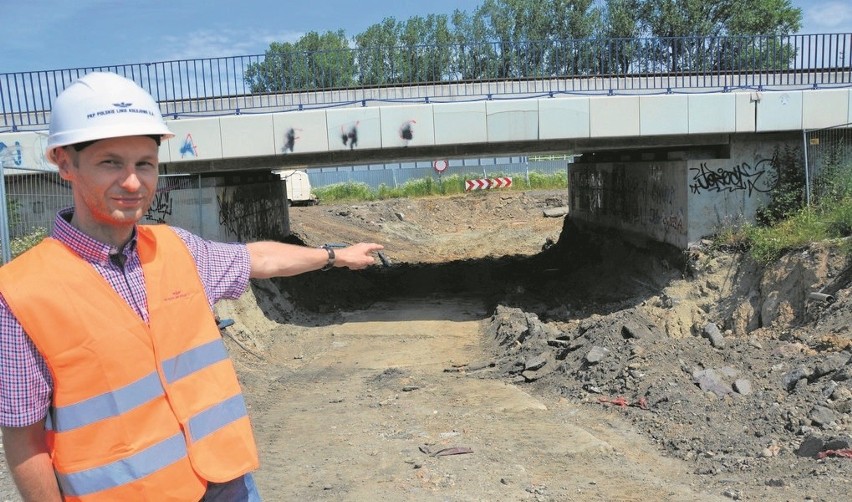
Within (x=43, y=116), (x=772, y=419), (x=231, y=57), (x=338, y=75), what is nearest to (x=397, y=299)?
(x=338, y=75)

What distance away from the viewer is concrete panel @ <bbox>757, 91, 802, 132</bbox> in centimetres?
1278

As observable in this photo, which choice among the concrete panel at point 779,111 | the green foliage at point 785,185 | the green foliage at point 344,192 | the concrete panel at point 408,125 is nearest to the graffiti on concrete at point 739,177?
the green foliage at point 785,185

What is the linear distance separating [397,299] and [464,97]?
5.76 m

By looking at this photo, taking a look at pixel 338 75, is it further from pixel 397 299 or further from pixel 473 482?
pixel 473 482

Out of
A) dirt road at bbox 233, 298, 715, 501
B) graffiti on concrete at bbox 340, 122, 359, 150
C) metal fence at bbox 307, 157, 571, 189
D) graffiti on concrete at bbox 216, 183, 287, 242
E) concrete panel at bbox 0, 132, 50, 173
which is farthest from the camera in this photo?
metal fence at bbox 307, 157, 571, 189

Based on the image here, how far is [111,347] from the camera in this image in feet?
6.68

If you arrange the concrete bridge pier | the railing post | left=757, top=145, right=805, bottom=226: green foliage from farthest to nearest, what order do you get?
the concrete bridge pier < left=757, top=145, right=805, bottom=226: green foliage < the railing post

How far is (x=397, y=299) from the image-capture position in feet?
56.0

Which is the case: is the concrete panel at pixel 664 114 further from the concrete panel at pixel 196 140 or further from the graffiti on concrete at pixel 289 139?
the concrete panel at pixel 196 140

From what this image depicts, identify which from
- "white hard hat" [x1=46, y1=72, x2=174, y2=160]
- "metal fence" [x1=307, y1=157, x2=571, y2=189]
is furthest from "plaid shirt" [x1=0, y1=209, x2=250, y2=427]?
"metal fence" [x1=307, y1=157, x2=571, y2=189]

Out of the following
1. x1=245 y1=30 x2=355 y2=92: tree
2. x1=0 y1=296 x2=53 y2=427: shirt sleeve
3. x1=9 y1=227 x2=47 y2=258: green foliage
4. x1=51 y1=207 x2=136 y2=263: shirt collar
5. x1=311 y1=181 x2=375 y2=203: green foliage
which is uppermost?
x1=245 y1=30 x2=355 y2=92: tree

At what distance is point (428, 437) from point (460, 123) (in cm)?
707

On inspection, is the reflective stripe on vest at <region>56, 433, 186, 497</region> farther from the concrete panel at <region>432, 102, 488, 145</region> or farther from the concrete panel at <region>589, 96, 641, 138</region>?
the concrete panel at <region>589, 96, 641, 138</region>

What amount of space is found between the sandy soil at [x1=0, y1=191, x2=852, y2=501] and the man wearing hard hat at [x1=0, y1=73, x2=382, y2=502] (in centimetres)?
365
